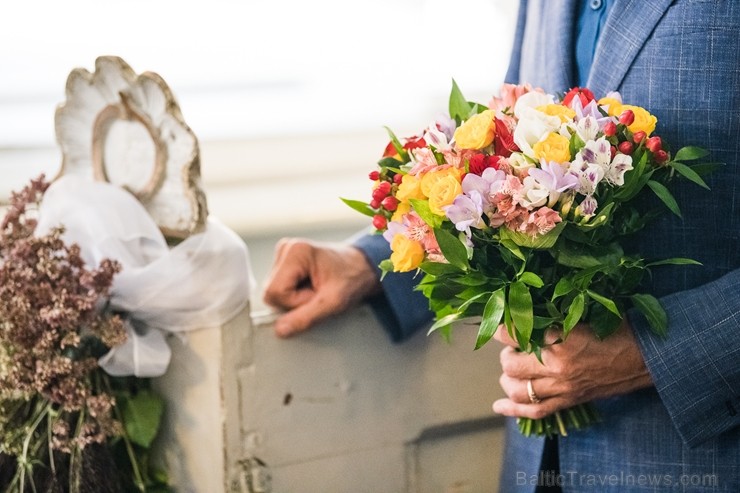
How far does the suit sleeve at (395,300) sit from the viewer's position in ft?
4.74

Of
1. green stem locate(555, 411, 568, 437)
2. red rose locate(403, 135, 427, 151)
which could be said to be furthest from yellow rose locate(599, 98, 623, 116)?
green stem locate(555, 411, 568, 437)

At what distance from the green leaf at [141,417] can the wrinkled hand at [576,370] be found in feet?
1.74

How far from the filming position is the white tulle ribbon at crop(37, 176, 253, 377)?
131 centimetres

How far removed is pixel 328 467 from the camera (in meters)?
1.48

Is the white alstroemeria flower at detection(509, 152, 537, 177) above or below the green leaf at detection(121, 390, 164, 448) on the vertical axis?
above

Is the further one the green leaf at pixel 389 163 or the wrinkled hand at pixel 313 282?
the wrinkled hand at pixel 313 282

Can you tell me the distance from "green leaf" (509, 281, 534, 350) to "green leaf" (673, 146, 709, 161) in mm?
252

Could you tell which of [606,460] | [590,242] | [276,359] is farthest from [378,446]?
[590,242]

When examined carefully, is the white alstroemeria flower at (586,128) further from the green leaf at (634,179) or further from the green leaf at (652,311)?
the green leaf at (652,311)

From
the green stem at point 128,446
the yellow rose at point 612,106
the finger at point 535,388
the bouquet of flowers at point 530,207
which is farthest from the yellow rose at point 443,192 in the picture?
the green stem at point 128,446

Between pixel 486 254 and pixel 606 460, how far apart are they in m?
0.43

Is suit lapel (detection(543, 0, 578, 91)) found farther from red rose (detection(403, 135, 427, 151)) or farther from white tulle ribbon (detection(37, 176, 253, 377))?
white tulle ribbon (detection(37, 176, 253, 377))

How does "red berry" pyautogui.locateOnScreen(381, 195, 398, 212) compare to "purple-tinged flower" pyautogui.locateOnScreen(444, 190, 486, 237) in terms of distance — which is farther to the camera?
"red berry" pyautogui.locateOnScreen(381, 195, 398, 212)

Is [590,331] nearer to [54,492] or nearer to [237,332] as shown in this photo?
[237,332]
